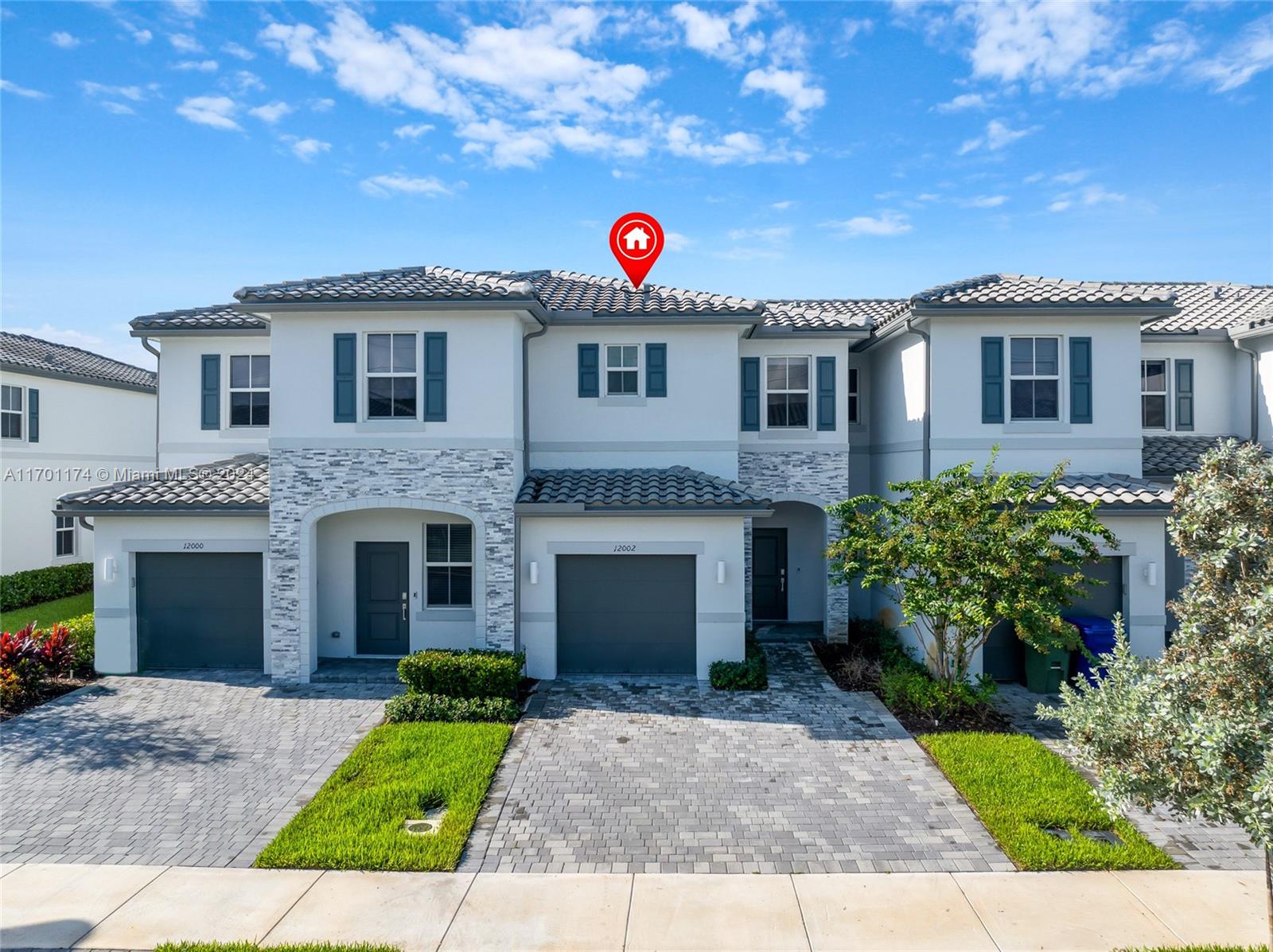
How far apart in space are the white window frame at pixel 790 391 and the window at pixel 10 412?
2046cm

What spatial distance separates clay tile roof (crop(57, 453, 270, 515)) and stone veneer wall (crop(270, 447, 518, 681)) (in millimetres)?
677

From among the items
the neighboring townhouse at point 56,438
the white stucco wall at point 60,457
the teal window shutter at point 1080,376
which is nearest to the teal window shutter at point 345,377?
the teal window shutter at point 1080,376

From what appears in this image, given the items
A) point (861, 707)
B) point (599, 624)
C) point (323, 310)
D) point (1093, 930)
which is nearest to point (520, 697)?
point (599, 624)

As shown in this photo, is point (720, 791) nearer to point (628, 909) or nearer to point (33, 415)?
point (628, 909)

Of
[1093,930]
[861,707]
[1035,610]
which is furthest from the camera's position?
[861,707]

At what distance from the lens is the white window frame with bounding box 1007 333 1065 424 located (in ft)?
46.3

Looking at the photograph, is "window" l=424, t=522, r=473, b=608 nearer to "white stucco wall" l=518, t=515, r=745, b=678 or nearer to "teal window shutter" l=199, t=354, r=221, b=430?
"white stucco wall" l=518, t=515, r=745, b=678

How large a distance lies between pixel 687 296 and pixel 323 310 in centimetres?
699

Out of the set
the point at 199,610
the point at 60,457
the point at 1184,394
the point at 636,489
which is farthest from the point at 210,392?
the point at 1184,394

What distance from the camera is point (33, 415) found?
21500mm

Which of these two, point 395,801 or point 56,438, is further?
point 56,438

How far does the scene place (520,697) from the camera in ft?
41.0

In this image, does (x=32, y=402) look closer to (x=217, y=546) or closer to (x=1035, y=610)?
(x=217, y=546)

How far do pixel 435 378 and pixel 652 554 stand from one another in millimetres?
4958
